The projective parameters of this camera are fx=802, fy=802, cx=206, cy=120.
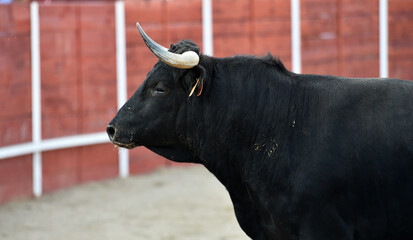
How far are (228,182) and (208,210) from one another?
7.84 ft

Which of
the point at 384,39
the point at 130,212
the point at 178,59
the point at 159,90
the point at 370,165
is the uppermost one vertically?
the point at 384,39

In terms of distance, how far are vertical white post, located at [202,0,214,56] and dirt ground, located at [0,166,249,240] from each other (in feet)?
4.95

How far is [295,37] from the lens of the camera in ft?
30.1

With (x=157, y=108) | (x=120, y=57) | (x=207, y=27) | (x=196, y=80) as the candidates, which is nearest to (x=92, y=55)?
(x=120, y=57)

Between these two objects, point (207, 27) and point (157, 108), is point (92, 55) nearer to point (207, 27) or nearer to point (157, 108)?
point (207, 27)

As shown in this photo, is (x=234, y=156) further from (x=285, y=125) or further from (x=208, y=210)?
(x=208, y=210)

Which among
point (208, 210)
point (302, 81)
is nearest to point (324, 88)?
point (302, 81)

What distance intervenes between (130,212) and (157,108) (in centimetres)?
256

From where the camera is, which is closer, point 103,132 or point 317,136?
point 317,136

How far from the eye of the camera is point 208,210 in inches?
240

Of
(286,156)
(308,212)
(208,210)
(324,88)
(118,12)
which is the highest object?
(118,12)

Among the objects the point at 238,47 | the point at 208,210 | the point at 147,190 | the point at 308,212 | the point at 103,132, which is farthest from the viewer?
the point at 238,47

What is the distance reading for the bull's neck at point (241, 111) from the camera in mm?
3613

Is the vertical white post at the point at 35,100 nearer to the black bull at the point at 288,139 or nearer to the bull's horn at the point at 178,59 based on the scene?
the black bull at the point at 288,139
